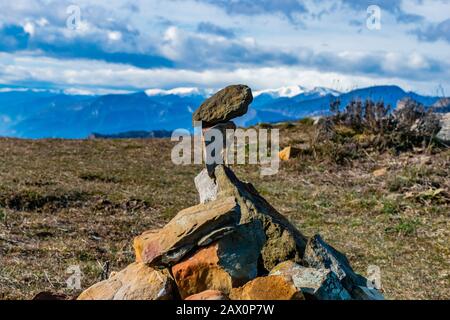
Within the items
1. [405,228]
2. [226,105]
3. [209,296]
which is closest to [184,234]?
[209,296]

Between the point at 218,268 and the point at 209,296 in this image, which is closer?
the point at 209,296

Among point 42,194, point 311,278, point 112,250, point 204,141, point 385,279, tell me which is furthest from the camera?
point 42,194

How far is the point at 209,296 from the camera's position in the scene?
6.62 metres

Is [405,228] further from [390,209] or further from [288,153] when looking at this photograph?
[288,153]

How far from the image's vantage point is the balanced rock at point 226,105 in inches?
365

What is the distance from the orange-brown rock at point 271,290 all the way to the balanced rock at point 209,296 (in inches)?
9.5

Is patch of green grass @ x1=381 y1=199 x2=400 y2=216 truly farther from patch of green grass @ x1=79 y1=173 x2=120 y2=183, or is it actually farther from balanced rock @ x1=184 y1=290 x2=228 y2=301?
balanced rock @ x1=184 y1=290 x2=228 y2=301

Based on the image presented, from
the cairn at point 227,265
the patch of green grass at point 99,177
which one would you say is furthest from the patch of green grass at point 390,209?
the cairn at point 227,265

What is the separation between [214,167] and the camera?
9.77 metres

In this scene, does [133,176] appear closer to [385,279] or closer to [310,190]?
[310,190]

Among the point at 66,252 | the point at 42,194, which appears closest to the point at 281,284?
the point at 66,252

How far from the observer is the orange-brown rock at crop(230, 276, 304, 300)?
21.4ft

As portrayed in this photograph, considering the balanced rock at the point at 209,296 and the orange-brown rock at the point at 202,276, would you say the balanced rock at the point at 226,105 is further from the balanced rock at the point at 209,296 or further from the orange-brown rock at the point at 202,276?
the balanced rock at the point at 209,296
